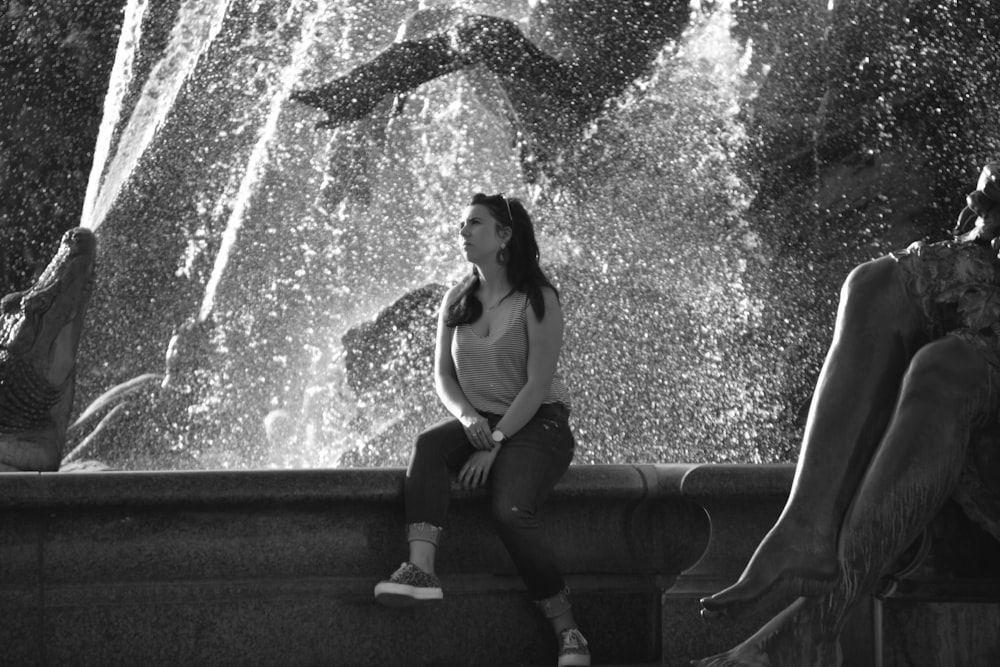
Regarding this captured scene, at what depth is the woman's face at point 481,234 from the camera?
3309 mm

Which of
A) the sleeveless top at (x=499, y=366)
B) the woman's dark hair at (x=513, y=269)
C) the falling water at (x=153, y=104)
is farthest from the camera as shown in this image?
the falling water at (x=153, y=104)

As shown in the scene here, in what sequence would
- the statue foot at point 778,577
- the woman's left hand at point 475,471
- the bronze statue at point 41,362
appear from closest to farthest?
the statue foot at point 778,577
the woman's left hand at point 475,471
the bronze statue at point 41,362

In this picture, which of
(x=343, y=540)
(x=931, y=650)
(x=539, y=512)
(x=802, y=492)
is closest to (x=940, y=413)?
(x=802, y=492)

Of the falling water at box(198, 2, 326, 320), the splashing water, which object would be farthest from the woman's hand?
the falling water at box(198, 2, 326, 320)

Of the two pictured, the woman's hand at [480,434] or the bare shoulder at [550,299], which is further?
the bare shoulder at [550,299]

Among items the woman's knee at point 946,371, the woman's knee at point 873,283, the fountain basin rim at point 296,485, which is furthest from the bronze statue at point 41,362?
the woman's knee at point 946,371

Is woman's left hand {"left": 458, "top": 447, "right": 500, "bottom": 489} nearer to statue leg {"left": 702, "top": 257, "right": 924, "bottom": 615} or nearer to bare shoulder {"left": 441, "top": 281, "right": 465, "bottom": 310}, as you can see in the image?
bare shoulder {"left": 441, "top": 281, "right": 465, "bottom": 310}

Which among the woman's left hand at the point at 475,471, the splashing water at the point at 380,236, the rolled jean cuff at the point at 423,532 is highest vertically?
the woman's left hand at the point at 475,471

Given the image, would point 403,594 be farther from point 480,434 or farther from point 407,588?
point 480,434

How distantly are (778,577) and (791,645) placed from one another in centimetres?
12


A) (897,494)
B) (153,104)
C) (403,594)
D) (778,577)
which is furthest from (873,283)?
(153,104)

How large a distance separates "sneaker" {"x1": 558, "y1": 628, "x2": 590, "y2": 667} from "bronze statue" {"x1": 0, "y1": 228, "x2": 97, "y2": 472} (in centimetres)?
148

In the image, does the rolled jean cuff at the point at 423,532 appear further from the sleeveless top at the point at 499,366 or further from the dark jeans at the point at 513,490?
the sleeveless top at the point at 499,366

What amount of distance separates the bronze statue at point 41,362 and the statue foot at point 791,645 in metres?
2.05
